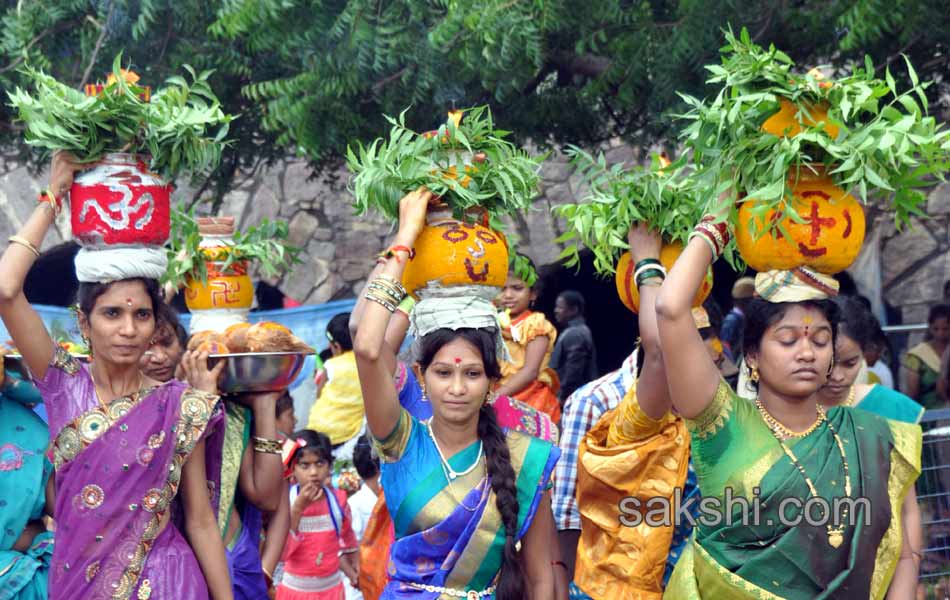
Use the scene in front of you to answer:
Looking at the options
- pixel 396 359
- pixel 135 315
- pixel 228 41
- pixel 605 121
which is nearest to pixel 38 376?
pixel 135 315

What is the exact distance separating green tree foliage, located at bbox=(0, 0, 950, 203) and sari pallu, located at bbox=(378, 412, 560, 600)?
3265 millimetres

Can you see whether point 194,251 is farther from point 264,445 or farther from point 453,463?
point 453,463

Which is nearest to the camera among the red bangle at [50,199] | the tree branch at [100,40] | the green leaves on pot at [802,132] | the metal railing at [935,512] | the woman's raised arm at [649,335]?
the green leaves on pot at [802,132]

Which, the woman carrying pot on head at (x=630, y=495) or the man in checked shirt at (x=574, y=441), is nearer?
the woman carrying pot on head at (x=630, y=495)

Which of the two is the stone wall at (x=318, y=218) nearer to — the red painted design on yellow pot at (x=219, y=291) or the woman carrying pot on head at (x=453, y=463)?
the red painted design on yellow pot at (x=219, y=291)

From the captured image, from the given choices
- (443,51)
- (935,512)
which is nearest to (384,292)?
(935,512)

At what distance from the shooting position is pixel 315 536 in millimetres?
7430

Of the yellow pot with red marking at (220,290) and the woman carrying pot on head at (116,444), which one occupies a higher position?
the yellow pot with red marking at (220,290)

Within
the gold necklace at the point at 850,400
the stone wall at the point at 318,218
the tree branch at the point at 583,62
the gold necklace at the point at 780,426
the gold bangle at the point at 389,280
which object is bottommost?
the gold necklace at the point at 780,426

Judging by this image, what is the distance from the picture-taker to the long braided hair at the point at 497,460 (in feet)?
13.7

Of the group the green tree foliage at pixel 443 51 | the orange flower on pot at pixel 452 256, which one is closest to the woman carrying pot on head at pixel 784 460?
the orange flower on pot at pixel 452 256

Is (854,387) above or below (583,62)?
below

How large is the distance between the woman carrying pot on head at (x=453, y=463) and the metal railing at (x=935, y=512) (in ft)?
6.85

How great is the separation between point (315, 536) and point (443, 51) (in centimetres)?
288
